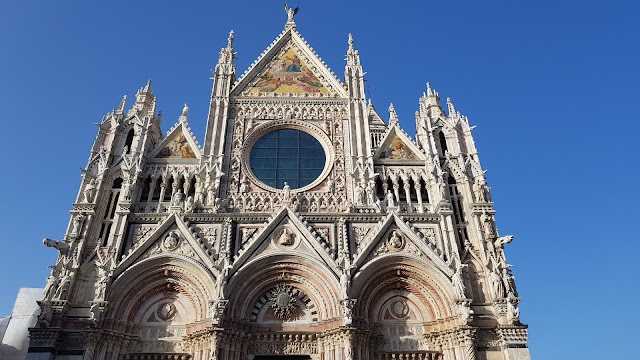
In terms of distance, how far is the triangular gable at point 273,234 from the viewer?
1590cm

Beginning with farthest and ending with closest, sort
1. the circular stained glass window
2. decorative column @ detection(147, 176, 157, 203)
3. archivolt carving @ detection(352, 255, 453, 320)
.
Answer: the circular stained glass window
decorative column @ detection(147, 176, 157, 203)
archivolt carving @ detection(352, 255, 453, 320)

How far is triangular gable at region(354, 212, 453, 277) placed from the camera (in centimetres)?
1608

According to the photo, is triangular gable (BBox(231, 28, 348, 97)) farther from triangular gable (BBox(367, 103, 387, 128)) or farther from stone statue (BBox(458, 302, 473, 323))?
stone statue (BBox(458, 302, 473, 323))

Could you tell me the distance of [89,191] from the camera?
679 inches

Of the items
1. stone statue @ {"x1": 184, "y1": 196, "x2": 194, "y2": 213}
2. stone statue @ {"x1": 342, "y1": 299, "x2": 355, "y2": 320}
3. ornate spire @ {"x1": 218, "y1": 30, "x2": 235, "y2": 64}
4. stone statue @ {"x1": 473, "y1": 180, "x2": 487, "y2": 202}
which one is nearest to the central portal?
stone statue @ {"x1": 342, "y1": 299, "x2": 355, "y2": 320}

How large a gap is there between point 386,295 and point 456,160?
20.4 feet

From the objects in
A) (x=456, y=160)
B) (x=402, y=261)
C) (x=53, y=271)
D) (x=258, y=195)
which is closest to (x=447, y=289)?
(x=402, y=261)


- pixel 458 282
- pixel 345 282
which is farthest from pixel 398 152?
pixel 345 282

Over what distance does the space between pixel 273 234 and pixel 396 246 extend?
4141 millimetres

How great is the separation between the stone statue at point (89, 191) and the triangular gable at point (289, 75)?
6.99 metres

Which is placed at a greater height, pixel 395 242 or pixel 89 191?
pixel 89 191

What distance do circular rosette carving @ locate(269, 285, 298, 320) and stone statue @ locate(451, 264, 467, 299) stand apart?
5.04 meters

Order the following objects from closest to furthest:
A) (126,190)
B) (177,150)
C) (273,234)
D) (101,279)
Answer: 1. (101,279)
2. (273,234)
3. (126,190)
4. (177,150)

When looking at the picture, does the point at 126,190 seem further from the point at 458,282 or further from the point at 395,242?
the point at 458,282
